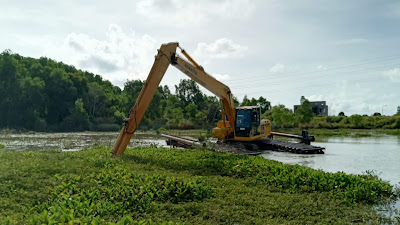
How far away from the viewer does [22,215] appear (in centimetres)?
585

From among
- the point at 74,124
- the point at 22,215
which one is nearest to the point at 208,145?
the point at 22,215

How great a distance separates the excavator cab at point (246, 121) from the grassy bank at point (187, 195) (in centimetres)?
1050

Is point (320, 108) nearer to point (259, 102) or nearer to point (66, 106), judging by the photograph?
point (259, 102)

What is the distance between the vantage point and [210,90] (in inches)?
801

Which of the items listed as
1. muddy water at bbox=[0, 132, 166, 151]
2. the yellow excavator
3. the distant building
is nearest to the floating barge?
the yellow excavator

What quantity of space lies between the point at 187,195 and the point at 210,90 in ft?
41.7

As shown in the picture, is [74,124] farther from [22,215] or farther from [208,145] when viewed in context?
[22,215]

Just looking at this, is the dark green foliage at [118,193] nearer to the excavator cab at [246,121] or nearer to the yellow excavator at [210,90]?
the yellow excavator at [210,90]

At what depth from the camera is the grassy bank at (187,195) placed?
6523mm

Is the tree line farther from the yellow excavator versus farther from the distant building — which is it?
the distant building

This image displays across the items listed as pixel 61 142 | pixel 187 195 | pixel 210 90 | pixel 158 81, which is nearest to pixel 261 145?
pixel 210 90

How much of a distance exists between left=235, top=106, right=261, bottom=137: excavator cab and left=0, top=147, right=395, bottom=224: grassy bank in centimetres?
1050

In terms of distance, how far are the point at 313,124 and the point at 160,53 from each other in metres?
46.8

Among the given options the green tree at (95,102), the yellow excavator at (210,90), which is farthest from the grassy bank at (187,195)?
the green tree at (95,102)
